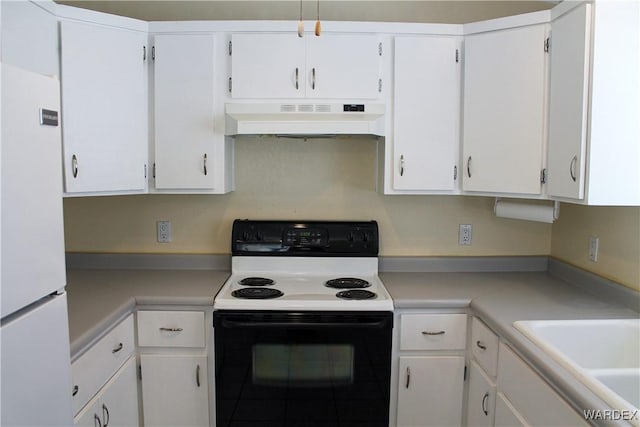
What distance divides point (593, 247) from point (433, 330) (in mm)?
874

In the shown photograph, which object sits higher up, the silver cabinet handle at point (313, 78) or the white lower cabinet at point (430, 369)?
the silver cabinet handle at point (313, 78)

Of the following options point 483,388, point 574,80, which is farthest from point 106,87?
point 483,388

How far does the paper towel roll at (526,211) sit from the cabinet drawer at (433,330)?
606 millimetres

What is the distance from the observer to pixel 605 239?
2027mm

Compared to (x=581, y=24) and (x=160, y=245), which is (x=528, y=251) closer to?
(x=581, y=24)

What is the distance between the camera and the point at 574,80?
1.72 m

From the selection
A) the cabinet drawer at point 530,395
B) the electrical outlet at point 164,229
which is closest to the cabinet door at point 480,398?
the cabinet drawer at point 530,395

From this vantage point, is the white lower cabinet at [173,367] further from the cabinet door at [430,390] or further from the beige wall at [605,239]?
the beige wall at [605,239]

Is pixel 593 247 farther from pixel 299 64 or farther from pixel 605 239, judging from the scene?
pixel 299 64

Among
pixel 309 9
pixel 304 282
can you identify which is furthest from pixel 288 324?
pixel 309 9

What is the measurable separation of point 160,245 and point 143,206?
0.25 meters

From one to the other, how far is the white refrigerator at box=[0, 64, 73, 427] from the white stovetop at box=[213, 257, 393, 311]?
3.03 feet

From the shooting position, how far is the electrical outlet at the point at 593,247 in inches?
82.2

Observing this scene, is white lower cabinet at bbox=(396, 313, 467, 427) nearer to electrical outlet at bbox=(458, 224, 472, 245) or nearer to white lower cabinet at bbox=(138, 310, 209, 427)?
electrical outlet at bbox=(458, 224, 472, 245)
